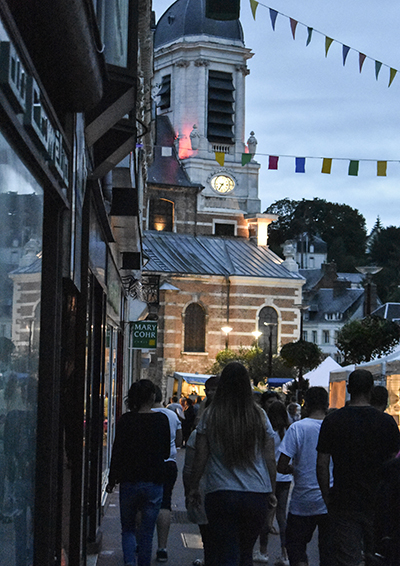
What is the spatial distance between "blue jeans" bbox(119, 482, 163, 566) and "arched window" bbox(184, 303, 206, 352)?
4560 cm

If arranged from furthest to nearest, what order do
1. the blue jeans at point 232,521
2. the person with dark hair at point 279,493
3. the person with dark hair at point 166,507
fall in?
the person with dark hair at point 279,493 < the person with dark hair at point 166,507 < the blue jeans at point 232,521

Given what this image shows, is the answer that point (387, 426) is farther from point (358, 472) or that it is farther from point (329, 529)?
point (329, 529)

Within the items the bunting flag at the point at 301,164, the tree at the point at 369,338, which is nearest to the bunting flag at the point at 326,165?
the bunting flag at the point at 301,164

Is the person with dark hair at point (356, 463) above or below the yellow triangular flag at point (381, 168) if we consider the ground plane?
below

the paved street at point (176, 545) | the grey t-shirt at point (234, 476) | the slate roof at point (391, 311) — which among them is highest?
the slate roof at point (391, 311)

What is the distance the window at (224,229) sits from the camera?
57741mm

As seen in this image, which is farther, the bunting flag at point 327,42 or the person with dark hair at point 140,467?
the bunting flag at point 327,42

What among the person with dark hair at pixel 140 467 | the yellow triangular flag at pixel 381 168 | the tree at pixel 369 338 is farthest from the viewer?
A: the tree at pixel 369 338

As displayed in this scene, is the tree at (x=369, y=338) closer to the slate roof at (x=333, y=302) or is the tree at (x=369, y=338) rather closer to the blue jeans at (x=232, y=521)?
the blue jeans at (x=232, y=521)

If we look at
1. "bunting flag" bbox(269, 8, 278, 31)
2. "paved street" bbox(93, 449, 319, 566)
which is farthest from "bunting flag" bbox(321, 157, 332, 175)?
"paved street" bbox(93, 449, 319, 566)

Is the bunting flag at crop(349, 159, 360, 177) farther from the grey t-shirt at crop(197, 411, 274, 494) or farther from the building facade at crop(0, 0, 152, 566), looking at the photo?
the grey t-shirt at crop(197, 411, 274, 494)

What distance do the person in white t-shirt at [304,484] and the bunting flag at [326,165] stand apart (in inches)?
556

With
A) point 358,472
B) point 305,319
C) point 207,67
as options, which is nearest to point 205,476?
point 358,472

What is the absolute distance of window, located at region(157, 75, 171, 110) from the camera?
5978cm
